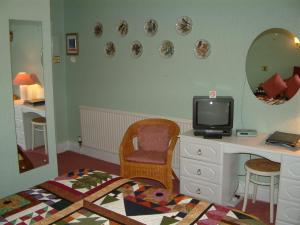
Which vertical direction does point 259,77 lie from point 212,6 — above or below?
below

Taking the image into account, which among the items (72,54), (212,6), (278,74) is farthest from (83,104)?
A: (278,74)

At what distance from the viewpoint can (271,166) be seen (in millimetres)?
3180

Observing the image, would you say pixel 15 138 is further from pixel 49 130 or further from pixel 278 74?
pixel 278 74

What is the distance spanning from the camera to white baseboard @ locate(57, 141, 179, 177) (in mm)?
4786

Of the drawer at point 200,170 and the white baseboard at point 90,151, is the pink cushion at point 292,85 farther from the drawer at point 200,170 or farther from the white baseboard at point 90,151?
the white baseboard at point 90,151

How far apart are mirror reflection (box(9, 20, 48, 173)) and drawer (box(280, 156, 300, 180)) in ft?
8.00

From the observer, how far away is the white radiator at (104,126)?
177 inches

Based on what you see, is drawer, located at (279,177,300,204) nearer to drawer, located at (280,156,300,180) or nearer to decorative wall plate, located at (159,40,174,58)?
drawer, located at (280,156,300,180)

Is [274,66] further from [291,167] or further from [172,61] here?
[172,61]

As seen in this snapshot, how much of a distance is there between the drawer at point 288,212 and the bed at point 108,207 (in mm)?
960

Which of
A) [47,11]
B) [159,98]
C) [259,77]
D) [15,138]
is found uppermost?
[47,11]

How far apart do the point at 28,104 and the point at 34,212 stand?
1.45 metres

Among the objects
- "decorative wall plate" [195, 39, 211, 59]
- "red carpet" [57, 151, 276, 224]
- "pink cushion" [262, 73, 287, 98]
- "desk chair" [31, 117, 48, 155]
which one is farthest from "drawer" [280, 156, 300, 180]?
"desk chair" [31, 117, 48, 155]

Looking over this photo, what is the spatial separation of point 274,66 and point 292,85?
27cm
